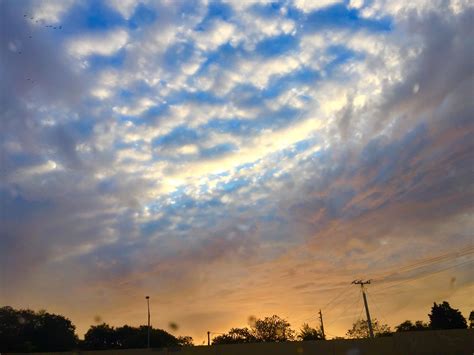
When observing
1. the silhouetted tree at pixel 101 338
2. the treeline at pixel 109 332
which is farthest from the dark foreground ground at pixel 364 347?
the silhouetted tree at pixel 101 338

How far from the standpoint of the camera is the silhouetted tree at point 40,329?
3339 inches

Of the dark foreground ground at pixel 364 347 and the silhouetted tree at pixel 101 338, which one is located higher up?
the silhouetted tree at pixel 101 338

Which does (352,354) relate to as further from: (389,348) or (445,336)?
(445,336)

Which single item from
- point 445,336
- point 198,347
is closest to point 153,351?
point 198,347

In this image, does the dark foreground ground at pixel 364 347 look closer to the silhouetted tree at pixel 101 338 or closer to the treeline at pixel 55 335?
the treeline at pixel 55 335

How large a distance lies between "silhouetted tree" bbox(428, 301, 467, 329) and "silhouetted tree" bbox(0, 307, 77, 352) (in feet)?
264

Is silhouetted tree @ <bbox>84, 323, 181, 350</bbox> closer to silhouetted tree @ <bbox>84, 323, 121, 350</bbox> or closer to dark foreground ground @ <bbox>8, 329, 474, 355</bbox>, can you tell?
silhouetted tree @ <bbox>84, 323, 121, 350</bbox>

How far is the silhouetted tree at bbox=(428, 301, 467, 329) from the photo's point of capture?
92.4 meters

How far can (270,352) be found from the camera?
4584cm

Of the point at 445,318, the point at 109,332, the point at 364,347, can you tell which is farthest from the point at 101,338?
the point at 445,318

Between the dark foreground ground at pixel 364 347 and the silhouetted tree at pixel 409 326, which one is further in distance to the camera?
the silhouetted tree at pixel 409 326

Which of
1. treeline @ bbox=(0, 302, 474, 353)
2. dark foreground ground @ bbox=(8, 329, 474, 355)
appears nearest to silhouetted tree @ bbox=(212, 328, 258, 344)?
treeline @ bbox=(0, 302, 474, 353)

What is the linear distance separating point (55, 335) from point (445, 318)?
8541cm

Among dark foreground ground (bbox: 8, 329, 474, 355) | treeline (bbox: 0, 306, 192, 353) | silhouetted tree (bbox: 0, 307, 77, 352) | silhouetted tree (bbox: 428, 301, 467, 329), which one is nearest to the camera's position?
dark foreground ground (bbox: 8, 329, 474, 355)
